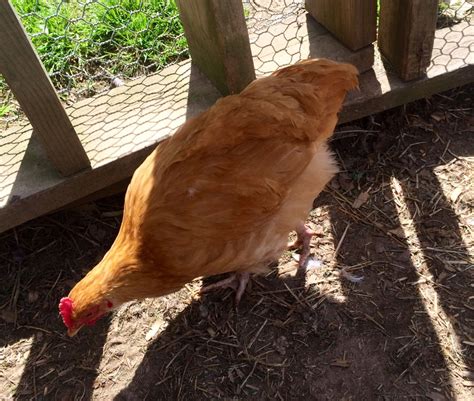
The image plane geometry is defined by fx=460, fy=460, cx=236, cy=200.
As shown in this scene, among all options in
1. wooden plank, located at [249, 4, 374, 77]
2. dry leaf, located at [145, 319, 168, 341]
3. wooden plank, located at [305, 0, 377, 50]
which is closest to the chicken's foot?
dry leaf, located at [145, 319, 168, 341]

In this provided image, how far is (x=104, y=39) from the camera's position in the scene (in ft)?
10.6

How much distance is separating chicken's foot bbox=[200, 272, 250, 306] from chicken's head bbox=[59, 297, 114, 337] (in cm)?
58

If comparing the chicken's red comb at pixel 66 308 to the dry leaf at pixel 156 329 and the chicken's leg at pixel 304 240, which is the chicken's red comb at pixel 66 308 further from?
the chicken's leg at pixel 304 240

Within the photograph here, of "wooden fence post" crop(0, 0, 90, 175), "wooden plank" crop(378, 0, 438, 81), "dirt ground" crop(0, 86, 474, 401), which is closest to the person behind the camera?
"wooden fence post" crop(0, 0, 90, 175)

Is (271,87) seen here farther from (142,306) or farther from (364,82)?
(142,306)

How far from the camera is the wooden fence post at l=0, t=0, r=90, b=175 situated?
1.82 metres

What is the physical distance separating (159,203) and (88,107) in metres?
1.10

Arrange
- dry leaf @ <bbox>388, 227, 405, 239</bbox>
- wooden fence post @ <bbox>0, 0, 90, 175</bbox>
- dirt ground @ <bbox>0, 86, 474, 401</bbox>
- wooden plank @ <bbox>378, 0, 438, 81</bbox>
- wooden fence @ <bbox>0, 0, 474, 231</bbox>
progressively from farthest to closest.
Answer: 1. dry leaf @ <bbox>388, 227, 405, 239</bbox>
2. wooden plank @ <bbox>378, 0, 438, 81</bbox>
3. wooden fence @ <bbox>0, 0, 474, 231</bbox>
4. dirt ground @ <bbox>0, 86, 474, 401</bbox>
5. wooden fence post @ <bbox>0, 0, 90, 175</bbox>

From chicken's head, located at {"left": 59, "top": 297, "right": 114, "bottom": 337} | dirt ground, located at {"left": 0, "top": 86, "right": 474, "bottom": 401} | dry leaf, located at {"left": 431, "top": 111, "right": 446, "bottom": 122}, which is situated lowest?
dirt ground, located at {"left": 0, "top": 86, "right": 474, "bottom": 401}

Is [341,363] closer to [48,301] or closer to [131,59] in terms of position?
[48,301]

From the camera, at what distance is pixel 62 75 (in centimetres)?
309

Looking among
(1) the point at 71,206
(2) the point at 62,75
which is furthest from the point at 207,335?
(2) the point at 62,75

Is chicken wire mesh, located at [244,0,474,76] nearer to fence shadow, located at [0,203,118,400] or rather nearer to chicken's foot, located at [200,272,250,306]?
chicken's foot, located at [200,272,250,306]

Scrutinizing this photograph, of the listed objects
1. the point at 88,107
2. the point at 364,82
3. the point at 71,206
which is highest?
the point at 88,107
